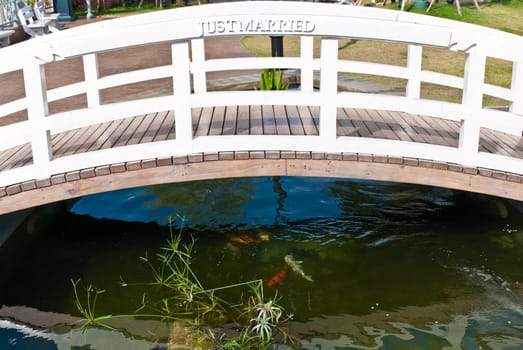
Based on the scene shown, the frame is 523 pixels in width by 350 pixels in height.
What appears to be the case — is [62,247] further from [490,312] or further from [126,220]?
[490,312]

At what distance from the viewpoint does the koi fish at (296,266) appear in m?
6.73

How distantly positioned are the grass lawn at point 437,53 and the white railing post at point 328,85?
5974 mm

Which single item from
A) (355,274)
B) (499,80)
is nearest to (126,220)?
(355,274)

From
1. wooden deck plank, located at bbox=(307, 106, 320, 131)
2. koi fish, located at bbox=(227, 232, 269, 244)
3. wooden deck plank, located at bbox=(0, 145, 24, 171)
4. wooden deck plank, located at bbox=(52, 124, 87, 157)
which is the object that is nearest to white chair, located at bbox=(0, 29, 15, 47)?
wooden deck plank, located at bbox=(52, 124, 87, 157)

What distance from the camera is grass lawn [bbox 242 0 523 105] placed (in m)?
13.2

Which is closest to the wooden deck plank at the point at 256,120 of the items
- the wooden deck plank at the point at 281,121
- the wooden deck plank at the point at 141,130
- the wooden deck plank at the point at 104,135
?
the wooden deck plank at the point at 281,121

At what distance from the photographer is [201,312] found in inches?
235

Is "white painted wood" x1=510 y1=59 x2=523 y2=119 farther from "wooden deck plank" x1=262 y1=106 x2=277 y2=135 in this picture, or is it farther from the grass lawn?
the grass lawn

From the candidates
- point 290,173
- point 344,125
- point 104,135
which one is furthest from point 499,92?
point 104,135

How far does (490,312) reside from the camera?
6059 mm

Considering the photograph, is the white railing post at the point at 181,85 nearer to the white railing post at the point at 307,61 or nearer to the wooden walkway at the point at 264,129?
the wooden walkway at the point at 264,129

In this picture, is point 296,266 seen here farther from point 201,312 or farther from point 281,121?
point 281,121

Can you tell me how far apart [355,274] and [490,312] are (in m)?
1.33

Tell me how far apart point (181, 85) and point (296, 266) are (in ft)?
7.02
